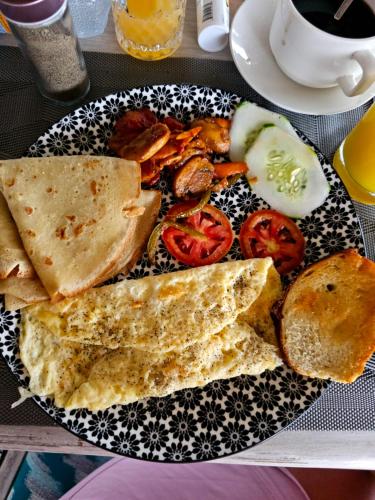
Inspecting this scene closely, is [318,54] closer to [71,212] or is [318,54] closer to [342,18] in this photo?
[342,18]

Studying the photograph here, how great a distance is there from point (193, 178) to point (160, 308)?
523 millimetres

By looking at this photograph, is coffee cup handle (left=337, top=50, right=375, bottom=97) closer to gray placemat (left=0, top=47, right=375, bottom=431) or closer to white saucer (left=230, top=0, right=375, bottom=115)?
white saucer (left=230, top=0, right=375, bottom=115)

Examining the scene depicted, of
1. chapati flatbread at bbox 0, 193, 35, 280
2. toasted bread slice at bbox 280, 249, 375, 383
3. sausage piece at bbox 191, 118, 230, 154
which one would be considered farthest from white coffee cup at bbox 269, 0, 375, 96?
chapati flatbread at bbox 0, 193, 35, 280

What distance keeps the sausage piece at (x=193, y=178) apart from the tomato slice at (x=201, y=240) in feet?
0.16

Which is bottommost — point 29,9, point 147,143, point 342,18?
point 147,143

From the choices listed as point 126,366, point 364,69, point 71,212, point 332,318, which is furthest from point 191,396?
point 364,69

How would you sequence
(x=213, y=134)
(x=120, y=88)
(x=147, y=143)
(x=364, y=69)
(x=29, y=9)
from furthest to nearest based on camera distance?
1. (x=120, y=88)
2. (x=213, y=134)
3. (x=147, y=143)
4. (x=364, y=69)
5. (x=29, y=9)

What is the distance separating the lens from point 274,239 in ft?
5.86

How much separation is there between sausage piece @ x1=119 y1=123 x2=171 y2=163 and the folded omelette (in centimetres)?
45

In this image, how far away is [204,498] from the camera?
83.4 inches

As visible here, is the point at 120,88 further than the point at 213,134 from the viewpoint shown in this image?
Yes

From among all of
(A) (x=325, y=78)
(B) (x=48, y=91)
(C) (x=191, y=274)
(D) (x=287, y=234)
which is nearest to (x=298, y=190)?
(D) (x=287, y=234)

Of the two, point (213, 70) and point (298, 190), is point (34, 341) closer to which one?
point (298, 190)

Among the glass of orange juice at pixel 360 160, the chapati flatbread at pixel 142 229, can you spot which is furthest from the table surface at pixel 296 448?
the glass of orange juice at pixel 360 160
